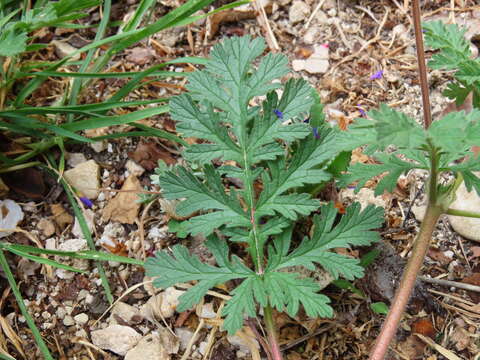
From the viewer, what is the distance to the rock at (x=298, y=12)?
7.93 feet

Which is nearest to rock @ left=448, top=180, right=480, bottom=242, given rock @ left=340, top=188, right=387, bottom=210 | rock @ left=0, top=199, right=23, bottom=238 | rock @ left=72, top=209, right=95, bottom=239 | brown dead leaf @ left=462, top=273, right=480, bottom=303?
brown dead leaf @ left=462, top=273, right=480, bottom=303

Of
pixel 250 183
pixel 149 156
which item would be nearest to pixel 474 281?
pixel 250 183

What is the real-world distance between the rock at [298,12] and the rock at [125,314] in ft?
4.41

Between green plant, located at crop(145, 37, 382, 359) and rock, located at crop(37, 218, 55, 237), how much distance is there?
1.97 feet

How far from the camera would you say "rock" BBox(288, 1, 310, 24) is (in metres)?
2.42

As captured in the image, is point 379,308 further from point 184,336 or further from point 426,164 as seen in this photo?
point 184,336

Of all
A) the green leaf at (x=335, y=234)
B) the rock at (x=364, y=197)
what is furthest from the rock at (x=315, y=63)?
the green leaf at (x=335, y=234)

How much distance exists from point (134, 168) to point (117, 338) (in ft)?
2.05

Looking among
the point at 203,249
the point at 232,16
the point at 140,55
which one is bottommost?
the point at 203,249

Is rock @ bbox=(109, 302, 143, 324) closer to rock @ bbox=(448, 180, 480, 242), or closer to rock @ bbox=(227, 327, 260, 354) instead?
rock @ bbox=(227, 327, 260, 354)

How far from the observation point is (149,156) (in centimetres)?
215

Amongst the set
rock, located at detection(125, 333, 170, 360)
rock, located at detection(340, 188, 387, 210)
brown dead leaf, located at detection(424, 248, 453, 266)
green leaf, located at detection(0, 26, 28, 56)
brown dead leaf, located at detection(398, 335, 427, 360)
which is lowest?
brown dead leaf, located at detection(398, 335, 427, 360)

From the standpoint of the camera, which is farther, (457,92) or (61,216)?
(61,216)

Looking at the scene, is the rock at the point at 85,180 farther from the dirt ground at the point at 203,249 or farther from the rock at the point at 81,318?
the rock at the point at 81,318
